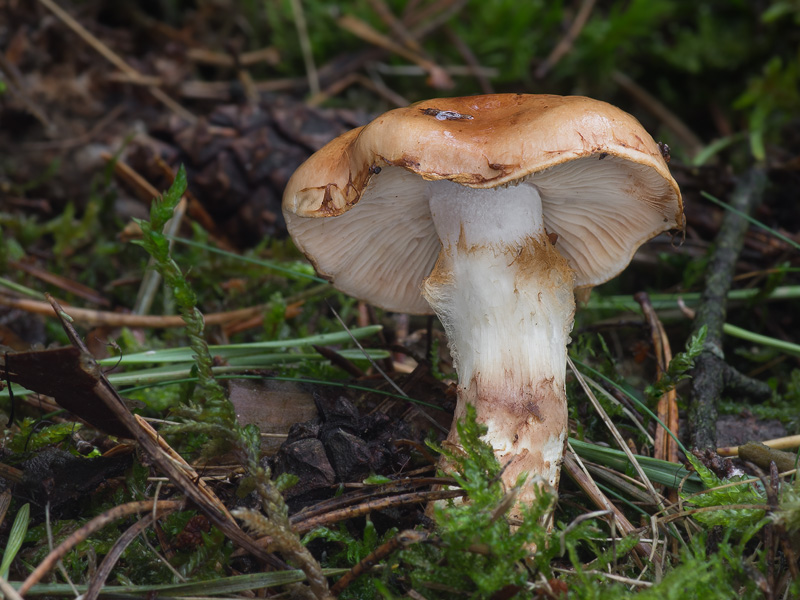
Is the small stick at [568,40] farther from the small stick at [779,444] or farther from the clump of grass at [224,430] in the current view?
the clump of grass at [224,430]

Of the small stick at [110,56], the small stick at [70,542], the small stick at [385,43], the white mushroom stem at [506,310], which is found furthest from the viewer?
the small stick at [385,43]

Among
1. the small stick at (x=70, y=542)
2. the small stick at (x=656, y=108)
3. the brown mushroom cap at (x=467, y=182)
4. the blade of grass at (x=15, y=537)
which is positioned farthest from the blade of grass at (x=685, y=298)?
the blade of grass at (x=15, y=537)

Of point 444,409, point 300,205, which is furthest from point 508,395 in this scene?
point 300,205

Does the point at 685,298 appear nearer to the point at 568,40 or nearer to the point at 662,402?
the point at 662,402

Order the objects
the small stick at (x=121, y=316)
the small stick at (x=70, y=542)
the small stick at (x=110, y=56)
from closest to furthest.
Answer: the small stick at (x=70, y=542)
the small stick at (x=121, y=316)
the small stick at (x=110, y=56)

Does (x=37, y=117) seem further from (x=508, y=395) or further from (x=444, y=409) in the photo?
(x=508, y=395)

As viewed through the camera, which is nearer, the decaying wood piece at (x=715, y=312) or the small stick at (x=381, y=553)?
the small stick at (x=381, y=553)

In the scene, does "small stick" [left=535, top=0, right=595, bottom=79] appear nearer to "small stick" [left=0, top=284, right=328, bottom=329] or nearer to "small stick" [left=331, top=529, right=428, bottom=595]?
"small stick" [left=0, top=284, right=328, bottom=329]

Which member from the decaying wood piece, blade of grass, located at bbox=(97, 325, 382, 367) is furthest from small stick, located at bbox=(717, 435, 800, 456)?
blade of grass, located at bbox=(97, 325, 382, 367)
